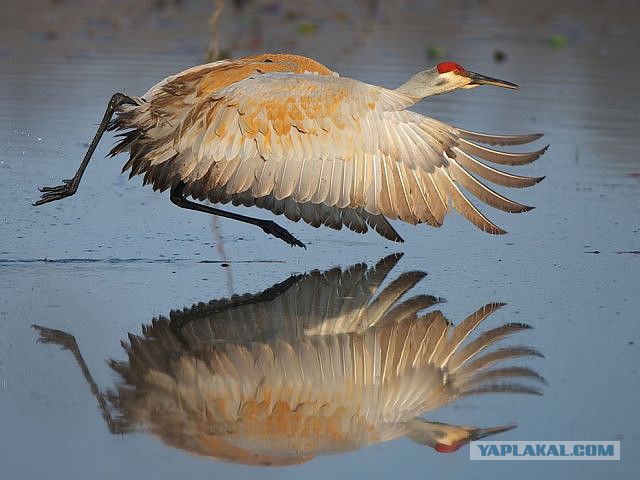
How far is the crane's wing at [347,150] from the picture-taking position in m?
6.28

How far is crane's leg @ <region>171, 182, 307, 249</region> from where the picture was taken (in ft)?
23.1

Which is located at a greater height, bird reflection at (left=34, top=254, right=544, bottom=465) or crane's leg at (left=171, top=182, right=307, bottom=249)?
crane's leg at (left=171, top=182, right=307, bottom=249)

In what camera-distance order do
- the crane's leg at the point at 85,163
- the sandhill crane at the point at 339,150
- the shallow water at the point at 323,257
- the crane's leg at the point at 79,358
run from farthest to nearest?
the crane's leg at the point at 85,163, the sandhill crane at the point at 339,150, the crane's leg at the point at 79,358, the shallow water at the point at 323,257

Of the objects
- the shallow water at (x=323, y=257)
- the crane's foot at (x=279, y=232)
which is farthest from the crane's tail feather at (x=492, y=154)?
the crane's foot at (x=279, y=232)

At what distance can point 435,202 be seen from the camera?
20.8 feet

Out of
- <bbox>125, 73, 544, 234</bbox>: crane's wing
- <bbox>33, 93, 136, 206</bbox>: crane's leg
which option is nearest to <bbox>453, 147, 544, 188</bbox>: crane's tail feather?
<bbox>125, 73, 544, 234</bbox>: crane's wing

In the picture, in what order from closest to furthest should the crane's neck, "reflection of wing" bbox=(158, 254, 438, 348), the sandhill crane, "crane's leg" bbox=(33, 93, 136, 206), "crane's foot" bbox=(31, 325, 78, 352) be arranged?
"crane's foot" bbox=(31, 325, 78, 352) → "reflection of wing" bbox=(158, 254, 438, 348) → the sandhill crane → the crane's neck → "crane's leg" bbox=(33, 93, 136, 206)

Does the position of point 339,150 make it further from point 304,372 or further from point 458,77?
point 304,372

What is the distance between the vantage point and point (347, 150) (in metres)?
6.28

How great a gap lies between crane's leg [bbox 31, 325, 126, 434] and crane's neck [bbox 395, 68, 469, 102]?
2.10 meters

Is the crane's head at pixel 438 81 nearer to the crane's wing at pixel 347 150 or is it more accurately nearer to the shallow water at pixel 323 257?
the crane's wing at pixel 347 150

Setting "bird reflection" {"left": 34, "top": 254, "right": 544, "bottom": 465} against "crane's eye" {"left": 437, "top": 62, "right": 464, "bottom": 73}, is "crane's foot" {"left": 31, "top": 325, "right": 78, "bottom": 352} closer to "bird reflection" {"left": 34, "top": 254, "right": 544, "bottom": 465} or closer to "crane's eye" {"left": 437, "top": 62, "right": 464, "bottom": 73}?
"bird reflection" {"left": 34, "top": 254, "right": 544, "bottom": 465}

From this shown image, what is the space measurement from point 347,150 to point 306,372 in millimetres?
1376

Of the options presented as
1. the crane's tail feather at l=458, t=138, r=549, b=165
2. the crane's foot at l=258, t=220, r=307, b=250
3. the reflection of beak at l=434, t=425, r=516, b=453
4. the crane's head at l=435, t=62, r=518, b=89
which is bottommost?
the reflection of beak at l=434, t=425, r=516, b=453
